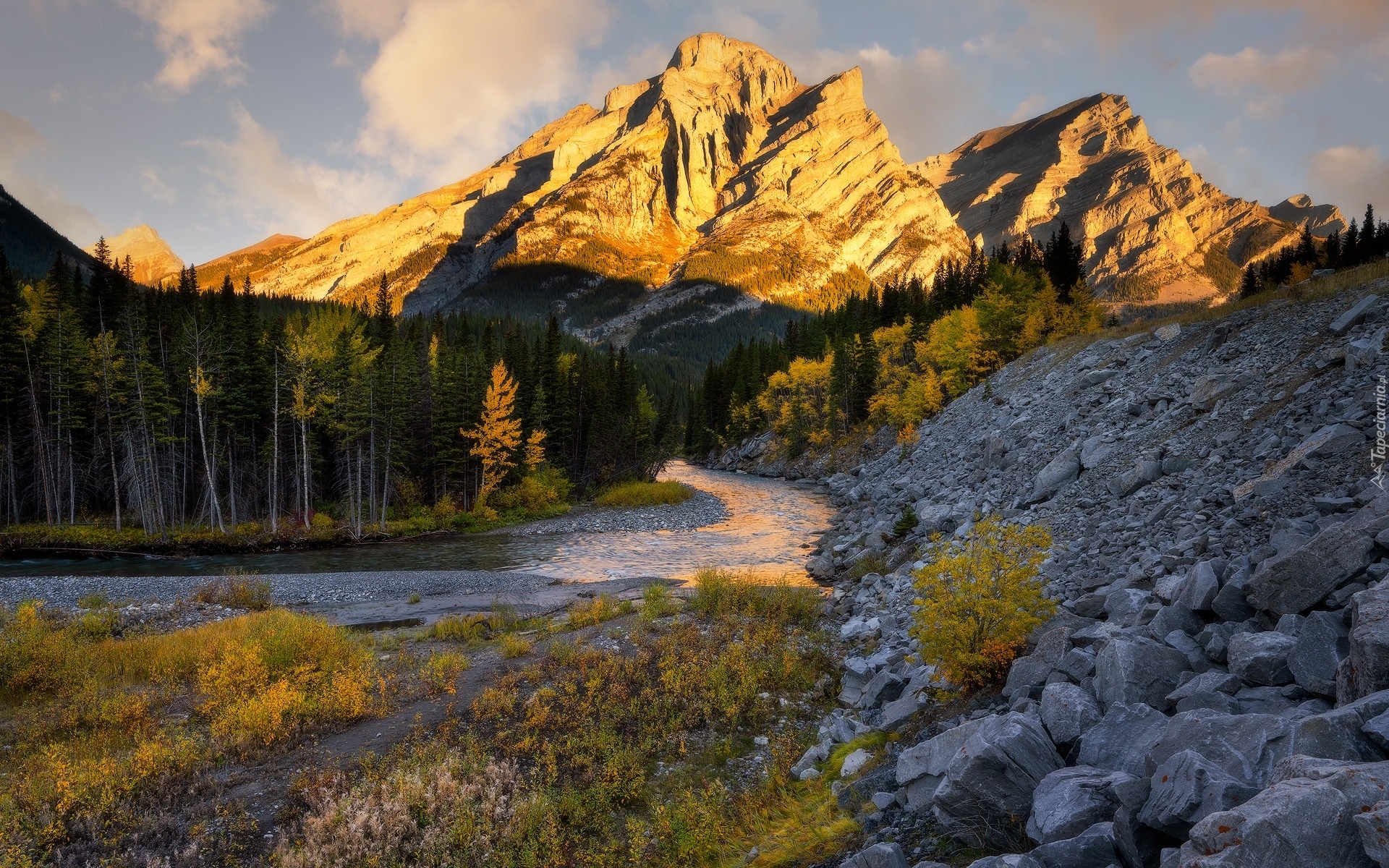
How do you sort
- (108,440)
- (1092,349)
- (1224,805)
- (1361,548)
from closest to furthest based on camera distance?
1. (1224,805)
2. (1361,548)
3. (1092,349)
4. (108,440)

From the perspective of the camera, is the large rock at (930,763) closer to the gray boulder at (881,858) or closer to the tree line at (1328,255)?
the gray boulder at (881,858)

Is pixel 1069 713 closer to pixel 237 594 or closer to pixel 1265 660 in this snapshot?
pixel 1265 660

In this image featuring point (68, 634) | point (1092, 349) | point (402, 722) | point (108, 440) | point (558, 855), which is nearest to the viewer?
point (558, 855)

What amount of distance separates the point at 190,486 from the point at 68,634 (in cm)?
3471

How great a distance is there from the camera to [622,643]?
52.7 feet

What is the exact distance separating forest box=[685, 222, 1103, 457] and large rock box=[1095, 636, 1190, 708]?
161 ft

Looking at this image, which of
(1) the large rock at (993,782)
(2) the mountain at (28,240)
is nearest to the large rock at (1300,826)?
(1) the large rock at (993,782)

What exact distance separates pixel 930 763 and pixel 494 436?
43665 millimetres

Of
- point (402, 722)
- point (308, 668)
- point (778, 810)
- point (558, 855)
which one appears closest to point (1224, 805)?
point (778, 810)

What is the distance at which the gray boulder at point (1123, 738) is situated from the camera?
5.20m

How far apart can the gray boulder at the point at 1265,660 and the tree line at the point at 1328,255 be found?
220 feet

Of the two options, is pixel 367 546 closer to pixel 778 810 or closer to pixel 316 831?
pixel 316 831

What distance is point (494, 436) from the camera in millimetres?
46125

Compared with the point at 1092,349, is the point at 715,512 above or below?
below
